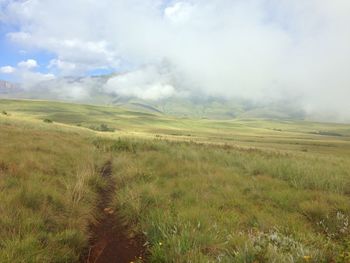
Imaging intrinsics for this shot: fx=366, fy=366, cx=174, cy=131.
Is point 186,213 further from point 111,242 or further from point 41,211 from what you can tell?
point 41,211

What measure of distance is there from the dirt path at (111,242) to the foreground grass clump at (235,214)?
29 centimetres

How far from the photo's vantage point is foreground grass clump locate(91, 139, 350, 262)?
6.11 metres

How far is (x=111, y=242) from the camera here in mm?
7840

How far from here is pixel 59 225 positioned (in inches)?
302

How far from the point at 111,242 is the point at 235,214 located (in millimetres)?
2944

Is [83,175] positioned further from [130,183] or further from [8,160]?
[8,160]

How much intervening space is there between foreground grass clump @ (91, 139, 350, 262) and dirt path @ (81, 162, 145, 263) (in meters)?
0.29

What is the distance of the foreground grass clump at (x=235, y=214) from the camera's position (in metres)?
6.11

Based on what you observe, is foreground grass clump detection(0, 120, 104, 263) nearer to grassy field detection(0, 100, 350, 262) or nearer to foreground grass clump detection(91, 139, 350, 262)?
grassy field detection(0, 100, 350, 262)

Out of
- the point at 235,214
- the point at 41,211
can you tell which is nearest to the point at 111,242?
the point at 41,211

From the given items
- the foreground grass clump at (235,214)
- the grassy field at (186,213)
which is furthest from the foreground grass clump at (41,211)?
the foreground grass clump at (235,214)

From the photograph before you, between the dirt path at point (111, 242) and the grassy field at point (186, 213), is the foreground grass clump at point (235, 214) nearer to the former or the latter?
the grassy field at point (186, 213)

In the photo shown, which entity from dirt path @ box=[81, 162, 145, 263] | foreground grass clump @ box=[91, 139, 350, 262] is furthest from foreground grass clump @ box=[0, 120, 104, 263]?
foreground grass clump @ box=[91, 139, 350, 262]

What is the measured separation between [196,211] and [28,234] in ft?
12.0
